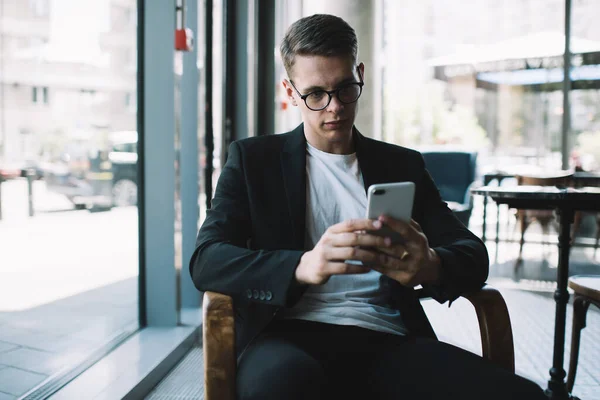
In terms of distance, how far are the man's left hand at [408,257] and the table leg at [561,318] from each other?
1262 mm

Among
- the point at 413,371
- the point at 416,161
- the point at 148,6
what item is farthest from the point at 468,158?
the point at 413,371

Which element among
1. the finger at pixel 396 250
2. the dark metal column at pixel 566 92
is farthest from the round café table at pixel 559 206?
the dark metal column at pixel 566 92

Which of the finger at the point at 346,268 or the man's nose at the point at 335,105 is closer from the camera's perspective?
the finger at the point at 346,268

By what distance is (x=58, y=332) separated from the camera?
231 centimetres

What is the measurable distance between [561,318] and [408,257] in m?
1.40

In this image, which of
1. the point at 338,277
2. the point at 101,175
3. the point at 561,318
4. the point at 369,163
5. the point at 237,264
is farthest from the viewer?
the point at 101,175

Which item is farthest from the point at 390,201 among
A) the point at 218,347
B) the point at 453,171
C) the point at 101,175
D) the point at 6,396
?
the point at 453,171

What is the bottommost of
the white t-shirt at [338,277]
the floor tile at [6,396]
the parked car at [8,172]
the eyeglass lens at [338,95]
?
the floor tile at [6,396]

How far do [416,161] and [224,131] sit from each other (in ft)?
8.51

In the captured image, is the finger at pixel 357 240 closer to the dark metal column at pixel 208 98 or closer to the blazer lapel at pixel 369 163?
the blazer lapel at pixel 369 163

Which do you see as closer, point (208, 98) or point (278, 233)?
point (278, 233)

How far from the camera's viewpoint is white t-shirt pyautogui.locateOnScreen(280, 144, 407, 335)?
1291mm

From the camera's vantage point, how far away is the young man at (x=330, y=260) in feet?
3.55

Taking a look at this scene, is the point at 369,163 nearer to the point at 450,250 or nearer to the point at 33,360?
the point at 450,250
